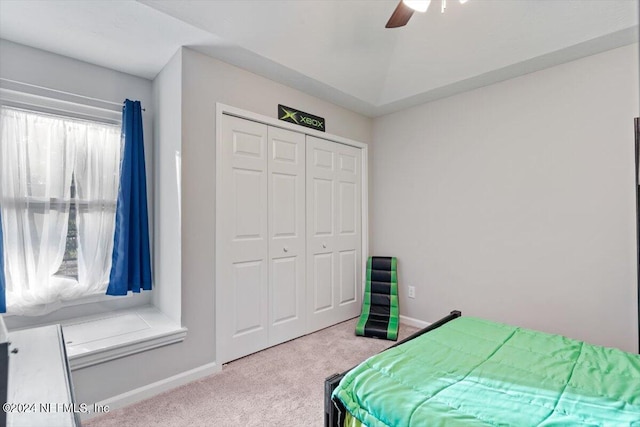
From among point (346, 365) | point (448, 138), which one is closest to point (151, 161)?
point (346, 365)

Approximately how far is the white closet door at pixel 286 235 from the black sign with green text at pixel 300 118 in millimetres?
121

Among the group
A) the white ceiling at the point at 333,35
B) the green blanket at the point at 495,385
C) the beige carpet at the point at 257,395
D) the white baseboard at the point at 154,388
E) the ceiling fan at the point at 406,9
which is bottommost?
the beige carpet at the point at 257,395

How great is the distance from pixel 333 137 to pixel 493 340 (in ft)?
7.86

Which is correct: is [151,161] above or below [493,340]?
above

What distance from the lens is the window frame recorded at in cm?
211

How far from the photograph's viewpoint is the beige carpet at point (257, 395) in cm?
180

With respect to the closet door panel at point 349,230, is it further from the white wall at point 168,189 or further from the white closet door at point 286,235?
the white wall at point 168,189

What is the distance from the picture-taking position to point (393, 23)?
1.74 m

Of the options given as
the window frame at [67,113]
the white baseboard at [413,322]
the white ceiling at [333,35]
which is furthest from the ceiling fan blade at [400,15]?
the white baseboard at [413,322]

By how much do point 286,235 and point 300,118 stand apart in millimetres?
1153

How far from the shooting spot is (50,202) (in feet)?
7.33

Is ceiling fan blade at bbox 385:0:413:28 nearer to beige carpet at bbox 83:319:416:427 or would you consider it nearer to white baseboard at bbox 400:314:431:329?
beige carpet at bbox 83:319:416:427

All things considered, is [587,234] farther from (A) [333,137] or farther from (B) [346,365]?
(A) [333,137]

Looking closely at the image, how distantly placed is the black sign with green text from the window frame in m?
1.37
